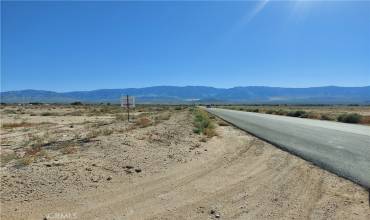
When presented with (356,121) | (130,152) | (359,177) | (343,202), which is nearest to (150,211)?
(343,202)

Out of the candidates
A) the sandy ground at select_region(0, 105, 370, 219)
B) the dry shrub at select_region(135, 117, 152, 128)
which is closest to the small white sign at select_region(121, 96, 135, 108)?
the dry shrub at select_region(135, 117, 152, 128)

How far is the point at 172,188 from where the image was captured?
8.69 m

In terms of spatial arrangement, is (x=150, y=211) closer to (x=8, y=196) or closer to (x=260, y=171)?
(x=8, y=196)

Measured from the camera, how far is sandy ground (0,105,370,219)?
22.7 ft

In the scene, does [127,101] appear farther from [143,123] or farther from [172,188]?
[172,188]

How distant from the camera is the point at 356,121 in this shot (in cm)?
3894

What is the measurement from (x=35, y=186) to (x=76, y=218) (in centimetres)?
245

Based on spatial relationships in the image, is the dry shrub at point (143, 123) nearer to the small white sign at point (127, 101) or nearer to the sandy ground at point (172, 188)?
the small white sign at point (127, 101)

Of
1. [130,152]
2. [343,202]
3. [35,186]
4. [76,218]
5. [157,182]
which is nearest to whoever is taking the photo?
[76,218]

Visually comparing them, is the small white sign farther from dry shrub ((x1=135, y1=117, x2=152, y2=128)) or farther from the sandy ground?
the sandy ground

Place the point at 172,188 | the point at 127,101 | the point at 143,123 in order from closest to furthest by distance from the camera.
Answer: the point at 172,188, the point at 127,101, the point at 143,123

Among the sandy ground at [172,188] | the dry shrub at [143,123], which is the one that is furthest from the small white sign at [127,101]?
the sandy ground at [172,188]

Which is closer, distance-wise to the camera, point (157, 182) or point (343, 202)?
point (343, 202)

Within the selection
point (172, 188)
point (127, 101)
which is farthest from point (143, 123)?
point (172, 188)
